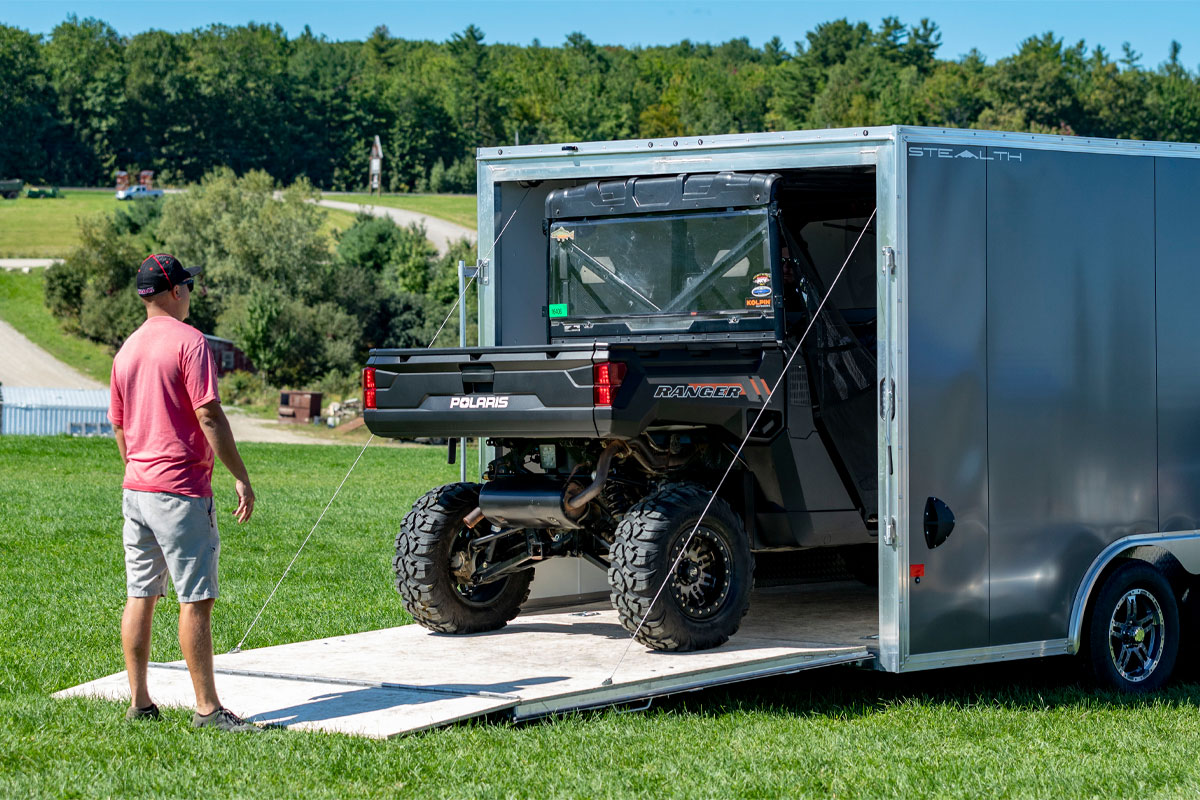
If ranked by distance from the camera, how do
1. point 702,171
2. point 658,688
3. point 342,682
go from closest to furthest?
point 658,688, point 342,682, point 702,171

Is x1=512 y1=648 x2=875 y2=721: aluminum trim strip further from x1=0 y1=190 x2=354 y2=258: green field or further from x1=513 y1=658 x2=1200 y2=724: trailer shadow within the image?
x1=0 y1=190 x2=354 y2=258: green field

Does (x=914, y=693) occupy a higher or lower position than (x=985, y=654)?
lower

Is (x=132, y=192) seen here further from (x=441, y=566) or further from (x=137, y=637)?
(x=137, y=637)

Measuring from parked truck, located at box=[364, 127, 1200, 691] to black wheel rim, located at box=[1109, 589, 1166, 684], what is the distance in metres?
0.02

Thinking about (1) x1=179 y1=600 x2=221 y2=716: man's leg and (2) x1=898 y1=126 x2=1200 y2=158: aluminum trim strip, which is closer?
(1) x1=179 y1=600 x2=221 y2=716: man's leg

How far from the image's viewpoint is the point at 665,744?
22.7 ft

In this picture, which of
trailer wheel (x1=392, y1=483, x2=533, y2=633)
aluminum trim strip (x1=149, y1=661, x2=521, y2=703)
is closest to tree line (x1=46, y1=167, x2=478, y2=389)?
trailer wheel (x1=392, y1=483, x2=533, y2=633)

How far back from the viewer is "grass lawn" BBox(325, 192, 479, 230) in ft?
368

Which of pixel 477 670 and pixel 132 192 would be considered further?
pixel 132 192

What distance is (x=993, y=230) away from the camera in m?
8.13

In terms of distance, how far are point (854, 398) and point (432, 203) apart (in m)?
115

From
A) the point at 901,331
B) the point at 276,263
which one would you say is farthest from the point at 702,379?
the point at 276,263

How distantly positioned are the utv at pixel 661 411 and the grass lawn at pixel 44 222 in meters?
60.5

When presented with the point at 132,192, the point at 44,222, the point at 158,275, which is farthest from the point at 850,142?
the point at 132,192
